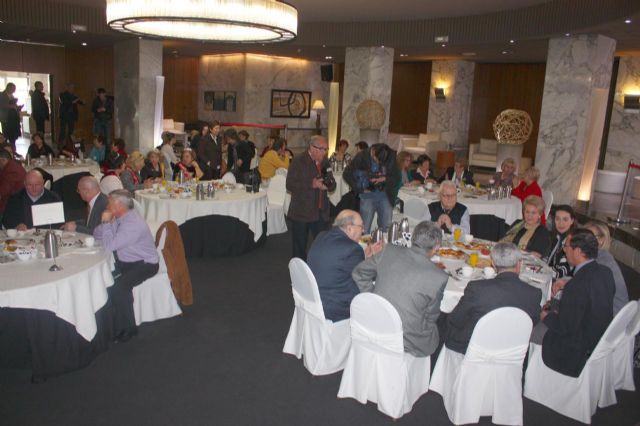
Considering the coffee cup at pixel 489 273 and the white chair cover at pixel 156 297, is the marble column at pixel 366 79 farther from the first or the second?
the coffee cup at pixel 489 273

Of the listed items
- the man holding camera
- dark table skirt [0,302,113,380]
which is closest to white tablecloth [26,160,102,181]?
the man holding camera

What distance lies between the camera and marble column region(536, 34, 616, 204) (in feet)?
32.5

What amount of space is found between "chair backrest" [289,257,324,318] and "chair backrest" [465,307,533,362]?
3.37ft

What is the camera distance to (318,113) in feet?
65.0

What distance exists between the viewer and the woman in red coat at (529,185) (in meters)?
6.87

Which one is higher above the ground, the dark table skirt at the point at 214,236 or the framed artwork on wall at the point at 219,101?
the framed artwork on wall at the point at 219,101

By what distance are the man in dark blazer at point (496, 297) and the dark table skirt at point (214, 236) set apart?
3.74 metres

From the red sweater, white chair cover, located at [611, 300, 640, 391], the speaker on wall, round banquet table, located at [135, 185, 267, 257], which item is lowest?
white chair cover, located at [611, 300, 640, 391]

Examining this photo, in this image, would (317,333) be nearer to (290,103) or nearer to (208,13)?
(208,13)

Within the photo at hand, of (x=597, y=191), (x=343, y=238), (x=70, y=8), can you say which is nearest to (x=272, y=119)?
(x=70, y=8)

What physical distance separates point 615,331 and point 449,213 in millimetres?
2275

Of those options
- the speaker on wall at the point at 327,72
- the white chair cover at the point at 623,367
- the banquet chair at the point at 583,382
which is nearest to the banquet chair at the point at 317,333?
the banquet chair at the point at 583,382

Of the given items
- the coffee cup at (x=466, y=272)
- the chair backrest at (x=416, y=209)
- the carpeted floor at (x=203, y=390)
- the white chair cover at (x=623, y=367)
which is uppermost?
the chair backrest at (x=416, y=209)

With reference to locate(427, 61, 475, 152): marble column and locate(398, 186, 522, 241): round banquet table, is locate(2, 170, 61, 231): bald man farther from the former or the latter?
locate(427, 61, 475, 152): marble column
